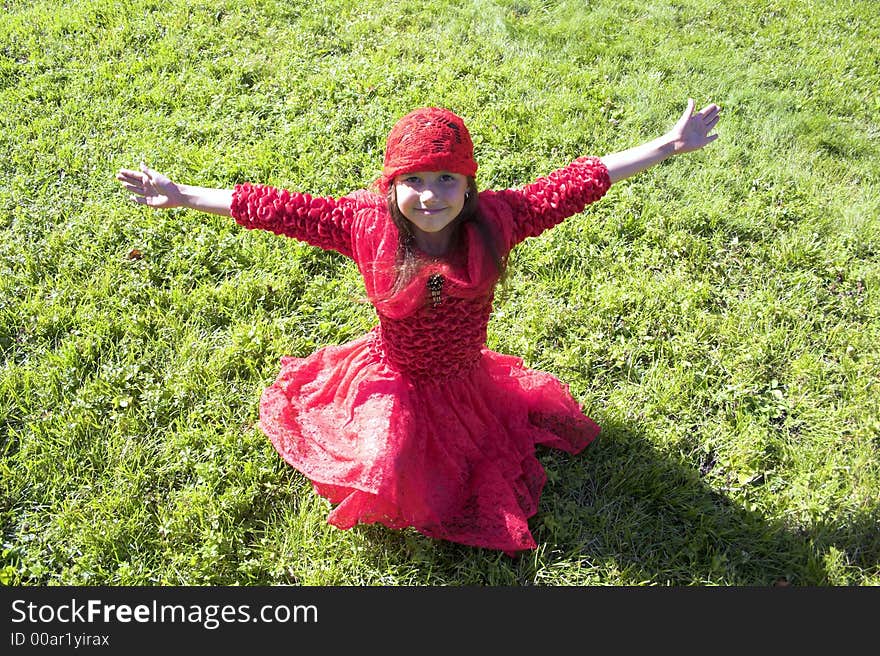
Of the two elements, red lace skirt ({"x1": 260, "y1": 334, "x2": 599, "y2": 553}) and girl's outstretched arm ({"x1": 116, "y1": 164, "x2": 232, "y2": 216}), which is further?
red lace skirt ({"x1": 260, "y1": 334, "x2": 599, "y2": 553})

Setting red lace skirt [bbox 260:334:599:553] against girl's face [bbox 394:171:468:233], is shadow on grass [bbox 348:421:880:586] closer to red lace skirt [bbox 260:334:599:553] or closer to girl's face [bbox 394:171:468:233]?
red lace skirt [bbox 260:334:599:553]

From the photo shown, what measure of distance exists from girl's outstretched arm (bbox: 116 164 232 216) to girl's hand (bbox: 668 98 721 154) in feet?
5.43

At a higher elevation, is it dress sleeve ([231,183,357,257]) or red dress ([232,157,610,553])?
dress sleeve ([231,183,357,257])

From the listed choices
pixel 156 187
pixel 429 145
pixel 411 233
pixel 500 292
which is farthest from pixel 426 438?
pixel 156 187

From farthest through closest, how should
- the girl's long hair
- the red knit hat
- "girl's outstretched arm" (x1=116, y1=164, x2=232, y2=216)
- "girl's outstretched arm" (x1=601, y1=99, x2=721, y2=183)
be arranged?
"girl's outstretched arm" (x1=601, y1=99, x2=721, y2=183), "girl's outstretched arm" (x1=116, y1=164, x2=232, y2=216), the girl's long hair, the red knit hat

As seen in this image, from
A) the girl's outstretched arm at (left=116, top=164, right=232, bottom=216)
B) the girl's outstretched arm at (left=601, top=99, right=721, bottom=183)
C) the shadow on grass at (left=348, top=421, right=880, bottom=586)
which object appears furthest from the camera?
the shadow on grass at (left=348, top=421, right=880, bottom=586)

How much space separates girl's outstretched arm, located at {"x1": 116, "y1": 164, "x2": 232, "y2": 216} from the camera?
248 centimetres

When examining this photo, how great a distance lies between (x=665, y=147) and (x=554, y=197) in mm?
482

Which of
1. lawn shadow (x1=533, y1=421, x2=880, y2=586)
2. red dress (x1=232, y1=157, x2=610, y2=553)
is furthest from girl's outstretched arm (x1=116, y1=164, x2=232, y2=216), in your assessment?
lawn shadow (x1=533, y1=421, x2=880, y2=586)

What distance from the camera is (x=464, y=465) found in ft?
10.1

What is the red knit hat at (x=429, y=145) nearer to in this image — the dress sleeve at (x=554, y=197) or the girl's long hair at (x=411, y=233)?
the girl's long hair at (x=411, y=233)

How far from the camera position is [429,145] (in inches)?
84.8

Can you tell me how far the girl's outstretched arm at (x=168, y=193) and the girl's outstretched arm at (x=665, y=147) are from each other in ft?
4.61

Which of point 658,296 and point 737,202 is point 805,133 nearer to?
point 737,202
